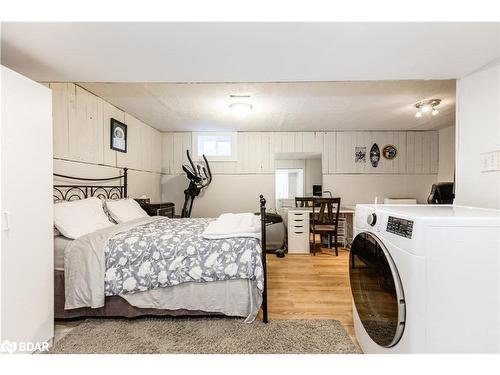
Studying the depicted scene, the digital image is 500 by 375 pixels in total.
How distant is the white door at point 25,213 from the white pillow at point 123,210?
875mm

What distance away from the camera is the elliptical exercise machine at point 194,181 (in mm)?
4383

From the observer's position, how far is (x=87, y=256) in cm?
185

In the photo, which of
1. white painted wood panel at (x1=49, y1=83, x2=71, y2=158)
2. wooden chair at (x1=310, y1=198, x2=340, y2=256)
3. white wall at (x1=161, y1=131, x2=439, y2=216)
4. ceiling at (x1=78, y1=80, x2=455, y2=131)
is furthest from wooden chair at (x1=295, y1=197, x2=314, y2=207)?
white painted wood panel at (x1=49, y1=83, x2=71, y2=158)

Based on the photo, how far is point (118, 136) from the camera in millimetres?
3322

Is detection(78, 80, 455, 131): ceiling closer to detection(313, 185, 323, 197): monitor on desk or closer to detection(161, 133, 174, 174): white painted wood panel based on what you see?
detection(161, 133, 174, 174): white painted wood panel

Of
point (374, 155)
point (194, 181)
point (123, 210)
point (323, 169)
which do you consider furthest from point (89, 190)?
point (374, 155)

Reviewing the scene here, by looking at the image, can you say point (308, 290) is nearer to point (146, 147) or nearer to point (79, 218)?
Result: point (79, 218)

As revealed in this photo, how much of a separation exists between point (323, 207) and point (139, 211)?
8.85ft

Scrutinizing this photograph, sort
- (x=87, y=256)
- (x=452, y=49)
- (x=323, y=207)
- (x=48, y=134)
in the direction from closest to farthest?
1. (x=452, y=49)
2. (x=48, y=134)
3. (x=87, y=256)
4. (x=323, y=207)

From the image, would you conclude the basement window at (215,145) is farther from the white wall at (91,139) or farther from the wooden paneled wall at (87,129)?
the wooden paneled wall at (87,129)

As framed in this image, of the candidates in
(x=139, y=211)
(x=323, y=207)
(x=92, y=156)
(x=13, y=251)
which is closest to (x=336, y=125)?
(x=323, y=207)

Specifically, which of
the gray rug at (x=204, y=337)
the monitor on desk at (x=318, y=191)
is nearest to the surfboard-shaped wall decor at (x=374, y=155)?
the monitor on desk at (x=318, y=191)
